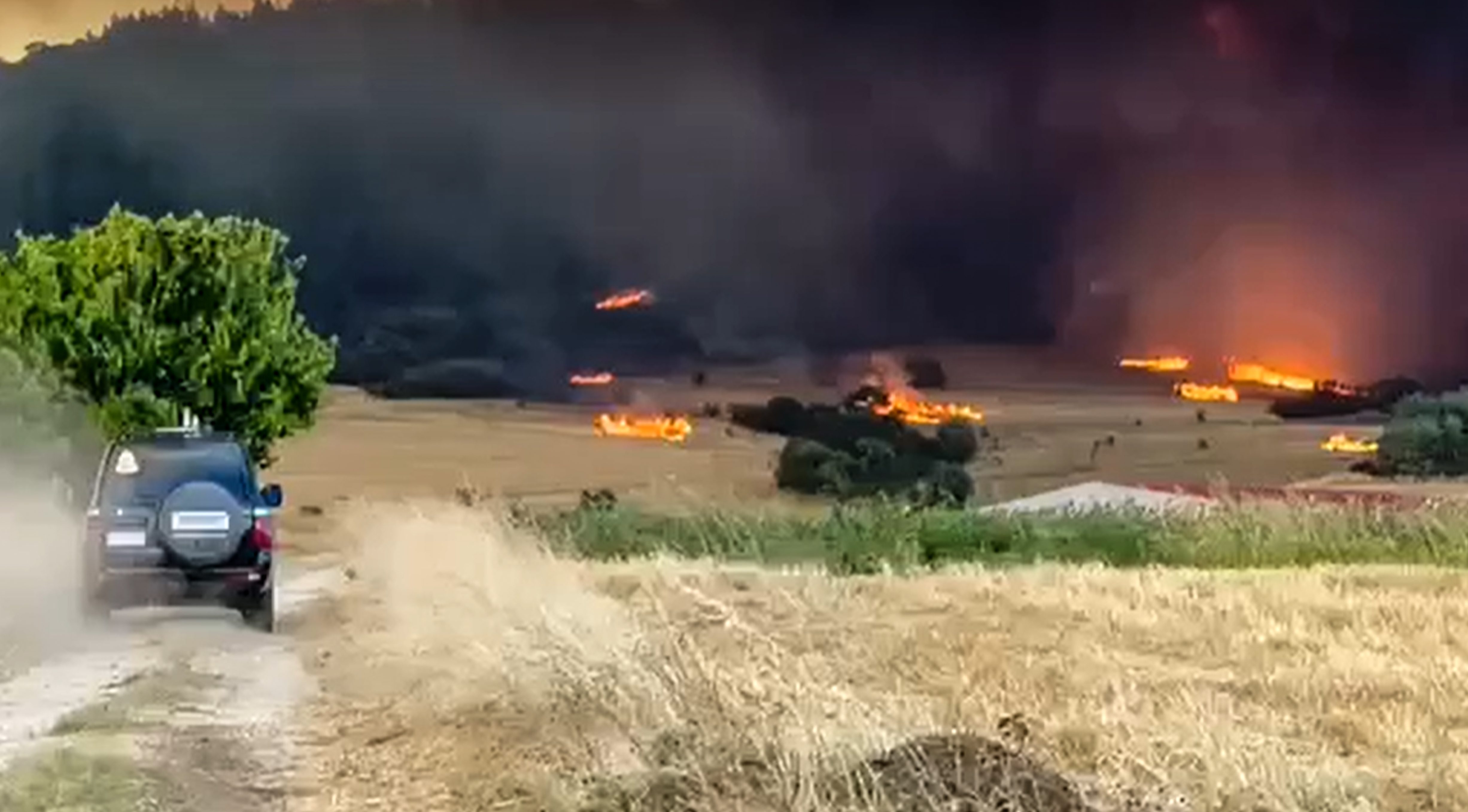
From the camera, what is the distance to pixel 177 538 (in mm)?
27203

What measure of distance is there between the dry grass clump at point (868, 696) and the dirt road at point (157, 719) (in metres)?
0.58

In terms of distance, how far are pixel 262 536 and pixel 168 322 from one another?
36.3 meters

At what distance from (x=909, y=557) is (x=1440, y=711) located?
32535 millimetres

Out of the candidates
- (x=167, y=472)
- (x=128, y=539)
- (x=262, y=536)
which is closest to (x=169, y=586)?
(x=128, y=539)

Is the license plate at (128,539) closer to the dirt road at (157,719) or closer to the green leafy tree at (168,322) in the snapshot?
the dirt road at (157,719)

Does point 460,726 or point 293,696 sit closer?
point 460,726

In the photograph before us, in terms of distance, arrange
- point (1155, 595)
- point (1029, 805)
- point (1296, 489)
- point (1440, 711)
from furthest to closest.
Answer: point (1296, 489), point (1155, 595), point (1440, 711), point (1029, 805)

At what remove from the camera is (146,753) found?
16.6 metres

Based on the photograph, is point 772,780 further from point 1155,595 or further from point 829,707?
point 1155,595

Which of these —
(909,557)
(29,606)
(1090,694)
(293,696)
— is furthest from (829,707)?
(909,557)

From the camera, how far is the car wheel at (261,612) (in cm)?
2792

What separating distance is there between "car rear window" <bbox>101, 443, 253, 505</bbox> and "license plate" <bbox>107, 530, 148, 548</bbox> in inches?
15.8

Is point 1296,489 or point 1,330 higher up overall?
point 1,330

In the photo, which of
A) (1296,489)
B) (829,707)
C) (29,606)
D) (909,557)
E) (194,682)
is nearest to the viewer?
(829,707)
